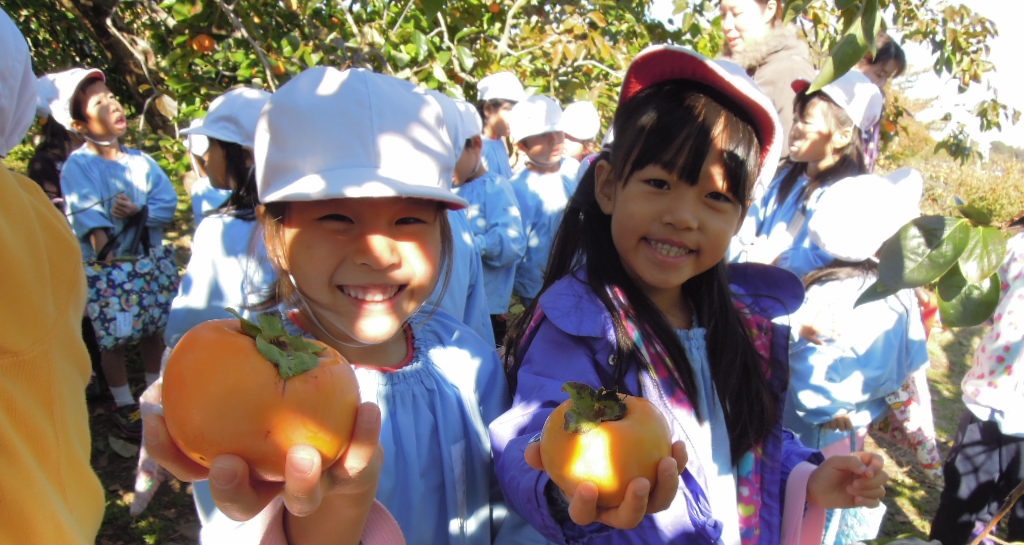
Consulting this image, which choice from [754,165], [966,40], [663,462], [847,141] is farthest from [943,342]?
[663,462]

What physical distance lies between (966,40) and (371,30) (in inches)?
171

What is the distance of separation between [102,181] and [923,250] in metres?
4.18

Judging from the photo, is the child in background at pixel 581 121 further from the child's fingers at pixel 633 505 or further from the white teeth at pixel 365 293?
the child's fingers at pixel 633 505

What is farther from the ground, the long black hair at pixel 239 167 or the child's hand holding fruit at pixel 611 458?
the child's hand holding fruit at pixel 611 458

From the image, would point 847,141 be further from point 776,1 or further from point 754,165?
point 754,165

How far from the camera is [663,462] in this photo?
89 centimetres

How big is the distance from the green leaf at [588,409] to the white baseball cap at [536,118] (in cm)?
345

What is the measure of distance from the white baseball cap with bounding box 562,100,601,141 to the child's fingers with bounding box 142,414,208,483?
440cm

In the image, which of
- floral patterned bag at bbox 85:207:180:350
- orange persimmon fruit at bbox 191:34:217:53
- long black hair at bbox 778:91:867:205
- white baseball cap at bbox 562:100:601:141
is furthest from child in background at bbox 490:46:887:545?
white baseball cap at bbox 562:100:601:141

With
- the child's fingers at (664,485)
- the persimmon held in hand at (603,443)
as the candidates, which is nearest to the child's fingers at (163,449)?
the persimmon held in hand at (603,443)

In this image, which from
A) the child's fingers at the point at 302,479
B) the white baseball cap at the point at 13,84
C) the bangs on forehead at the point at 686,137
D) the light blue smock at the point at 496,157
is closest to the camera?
the child's fingers at the point at 302,479

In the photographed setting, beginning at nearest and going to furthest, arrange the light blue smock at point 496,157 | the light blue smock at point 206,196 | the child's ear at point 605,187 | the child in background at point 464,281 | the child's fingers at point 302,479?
the child's fingers at point 302,479 < the child's ear at point 605,187 < the child in background at point 464,281 < the light blue smock at point 206,196 < the light blue smock at point 496,157

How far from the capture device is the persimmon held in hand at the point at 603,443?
889mm

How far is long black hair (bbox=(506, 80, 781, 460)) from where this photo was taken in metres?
1.30
